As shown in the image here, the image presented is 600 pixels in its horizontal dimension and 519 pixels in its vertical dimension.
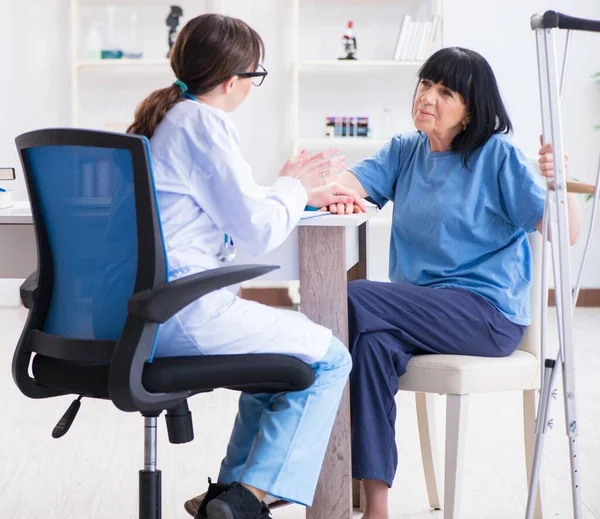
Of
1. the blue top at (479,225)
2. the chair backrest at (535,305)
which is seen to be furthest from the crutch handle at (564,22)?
the chair backrest at (535,305)

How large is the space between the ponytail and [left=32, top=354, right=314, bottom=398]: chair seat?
16.2 inches

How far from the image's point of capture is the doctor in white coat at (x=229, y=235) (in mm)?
1558

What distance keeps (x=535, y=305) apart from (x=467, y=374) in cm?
33

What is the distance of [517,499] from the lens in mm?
2262

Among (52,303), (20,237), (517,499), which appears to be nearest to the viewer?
(52,303)

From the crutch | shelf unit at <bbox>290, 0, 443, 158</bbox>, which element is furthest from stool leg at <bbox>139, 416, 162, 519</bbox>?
shelf unit at <bbox>290, 0, 443, 158</bbox>

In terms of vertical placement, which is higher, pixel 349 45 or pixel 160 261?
pixel 349 45

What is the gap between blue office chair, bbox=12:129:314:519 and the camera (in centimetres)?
142

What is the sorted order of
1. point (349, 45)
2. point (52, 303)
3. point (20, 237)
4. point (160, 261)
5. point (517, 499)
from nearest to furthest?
point (160, 261), point (52, 303), point (20, 237), point (517, 499), point (349, 45)

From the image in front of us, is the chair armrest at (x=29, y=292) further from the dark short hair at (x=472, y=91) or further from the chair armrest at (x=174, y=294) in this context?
the dark short hair at (x=472, y=91)

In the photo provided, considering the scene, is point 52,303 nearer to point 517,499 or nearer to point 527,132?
point 517,499

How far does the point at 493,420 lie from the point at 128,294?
5.96 ft

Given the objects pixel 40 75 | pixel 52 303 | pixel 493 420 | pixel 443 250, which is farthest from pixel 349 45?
pixel 52 303

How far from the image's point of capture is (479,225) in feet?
6.69
